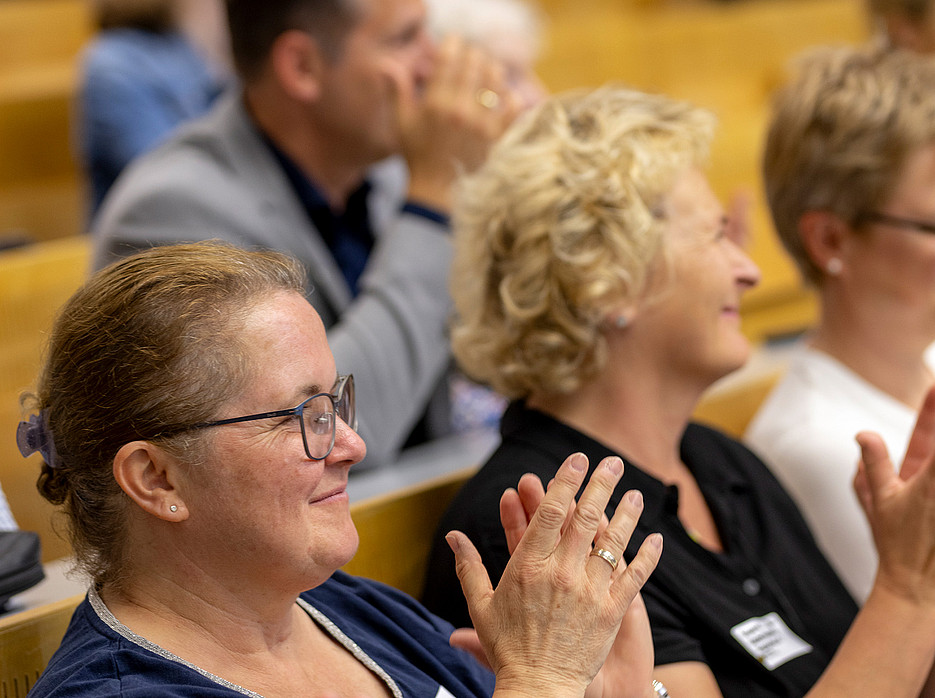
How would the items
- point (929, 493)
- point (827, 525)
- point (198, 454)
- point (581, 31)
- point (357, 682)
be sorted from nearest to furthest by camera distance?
point (198, 454)
point (357, 682)
point (929, 493)
point (827, 525)
point (581, 31)

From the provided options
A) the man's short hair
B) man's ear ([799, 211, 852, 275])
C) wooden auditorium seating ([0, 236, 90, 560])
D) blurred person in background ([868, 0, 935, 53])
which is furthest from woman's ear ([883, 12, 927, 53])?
wooden auditorium seating ([0, 236, 90, 560])

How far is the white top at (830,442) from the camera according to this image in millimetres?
1749

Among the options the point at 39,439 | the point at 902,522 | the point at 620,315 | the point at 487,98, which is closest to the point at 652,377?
the point at 620,315

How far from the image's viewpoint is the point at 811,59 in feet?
6.48

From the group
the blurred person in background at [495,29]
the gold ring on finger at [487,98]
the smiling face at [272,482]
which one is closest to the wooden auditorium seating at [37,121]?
the blurred person in background at [495,29]

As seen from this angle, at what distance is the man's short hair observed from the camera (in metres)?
2.12

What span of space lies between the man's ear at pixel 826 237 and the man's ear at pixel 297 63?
3.31ft

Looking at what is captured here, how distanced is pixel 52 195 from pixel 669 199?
3.35m

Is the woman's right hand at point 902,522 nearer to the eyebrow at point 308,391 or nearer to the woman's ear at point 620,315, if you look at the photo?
the woman's ear at point 620,315

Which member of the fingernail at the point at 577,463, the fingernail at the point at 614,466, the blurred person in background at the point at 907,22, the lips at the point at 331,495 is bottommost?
the lips at the point at 331,495

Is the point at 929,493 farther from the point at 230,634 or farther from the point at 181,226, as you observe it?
the point at 181,226

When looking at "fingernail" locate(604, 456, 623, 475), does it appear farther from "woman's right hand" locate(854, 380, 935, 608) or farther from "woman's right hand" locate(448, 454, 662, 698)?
"woman's right hand" locate(854, 380, 935, 608)

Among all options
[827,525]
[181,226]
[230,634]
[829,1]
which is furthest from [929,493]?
[829,1]

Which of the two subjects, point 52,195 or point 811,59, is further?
point 52,195
